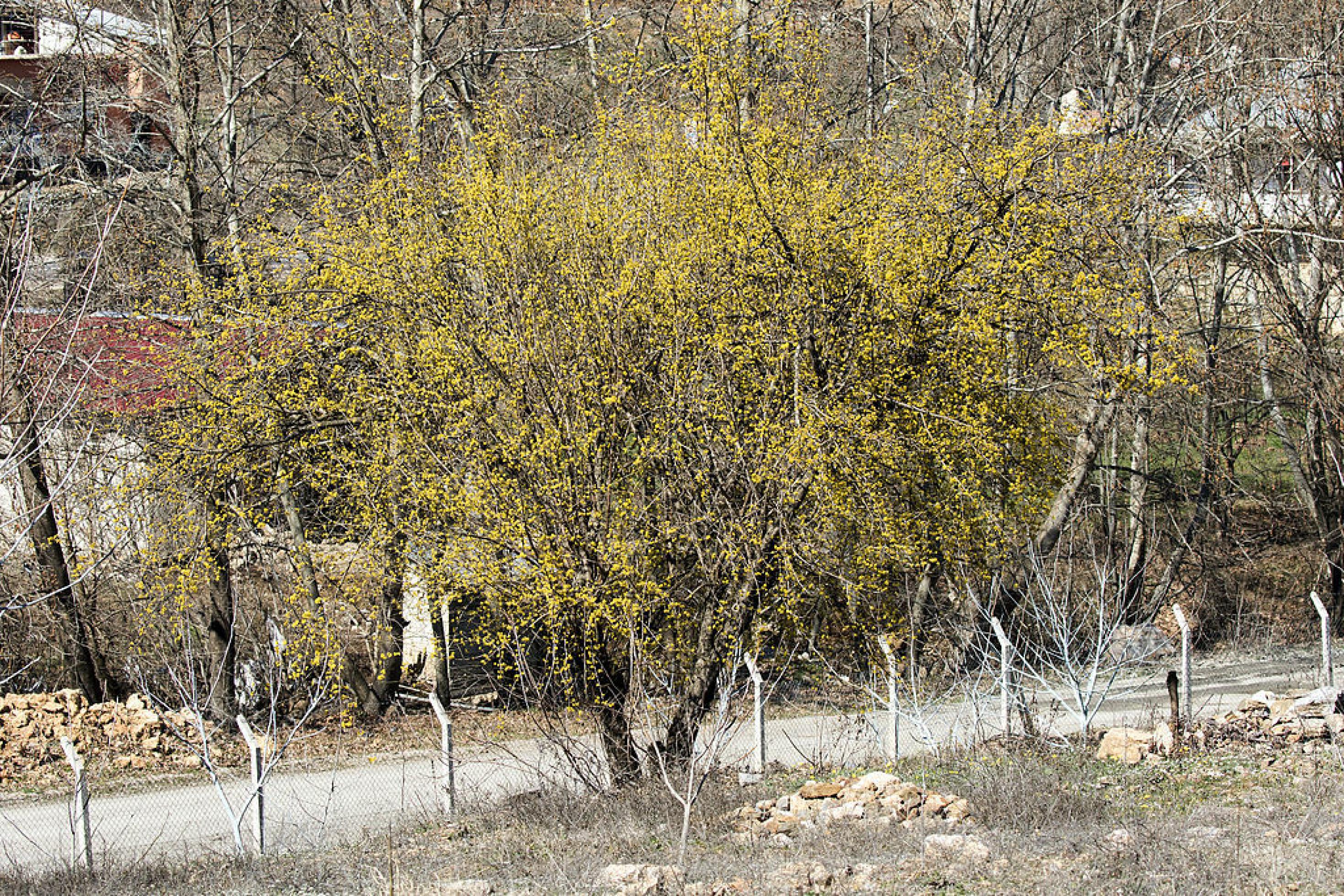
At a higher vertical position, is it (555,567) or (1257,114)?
(1257,114)

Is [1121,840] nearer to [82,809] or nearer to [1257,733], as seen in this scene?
[1257,733]

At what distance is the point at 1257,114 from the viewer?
19.5 meters

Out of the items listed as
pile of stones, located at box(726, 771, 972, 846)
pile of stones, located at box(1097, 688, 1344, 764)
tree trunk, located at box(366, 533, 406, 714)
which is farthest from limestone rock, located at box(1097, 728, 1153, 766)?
tree trunk, located at box(366, 533, 406, 714)

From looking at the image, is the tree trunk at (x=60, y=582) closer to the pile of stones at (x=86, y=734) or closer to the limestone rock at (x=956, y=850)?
the pile of stones at (x=86, y=734)

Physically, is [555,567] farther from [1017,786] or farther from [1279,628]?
[1279,628]

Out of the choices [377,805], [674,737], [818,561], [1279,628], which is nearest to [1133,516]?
[1279,628]

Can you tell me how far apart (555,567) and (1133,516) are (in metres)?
13.0

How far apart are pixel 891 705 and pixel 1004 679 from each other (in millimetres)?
1429

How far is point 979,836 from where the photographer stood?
8.11m

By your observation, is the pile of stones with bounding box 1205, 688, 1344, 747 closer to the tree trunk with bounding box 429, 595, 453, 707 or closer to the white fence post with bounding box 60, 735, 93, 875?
the tree trunk with bounding box 429, 595, 453, 707

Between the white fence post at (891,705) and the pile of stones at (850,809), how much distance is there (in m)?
1.52

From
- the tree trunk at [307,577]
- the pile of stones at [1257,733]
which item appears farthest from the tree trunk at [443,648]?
the pile of stones at [1257,733]

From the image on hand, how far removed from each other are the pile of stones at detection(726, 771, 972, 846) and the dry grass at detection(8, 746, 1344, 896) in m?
0.18

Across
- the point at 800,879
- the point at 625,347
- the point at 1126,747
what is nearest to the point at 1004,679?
the point at 1126,747
